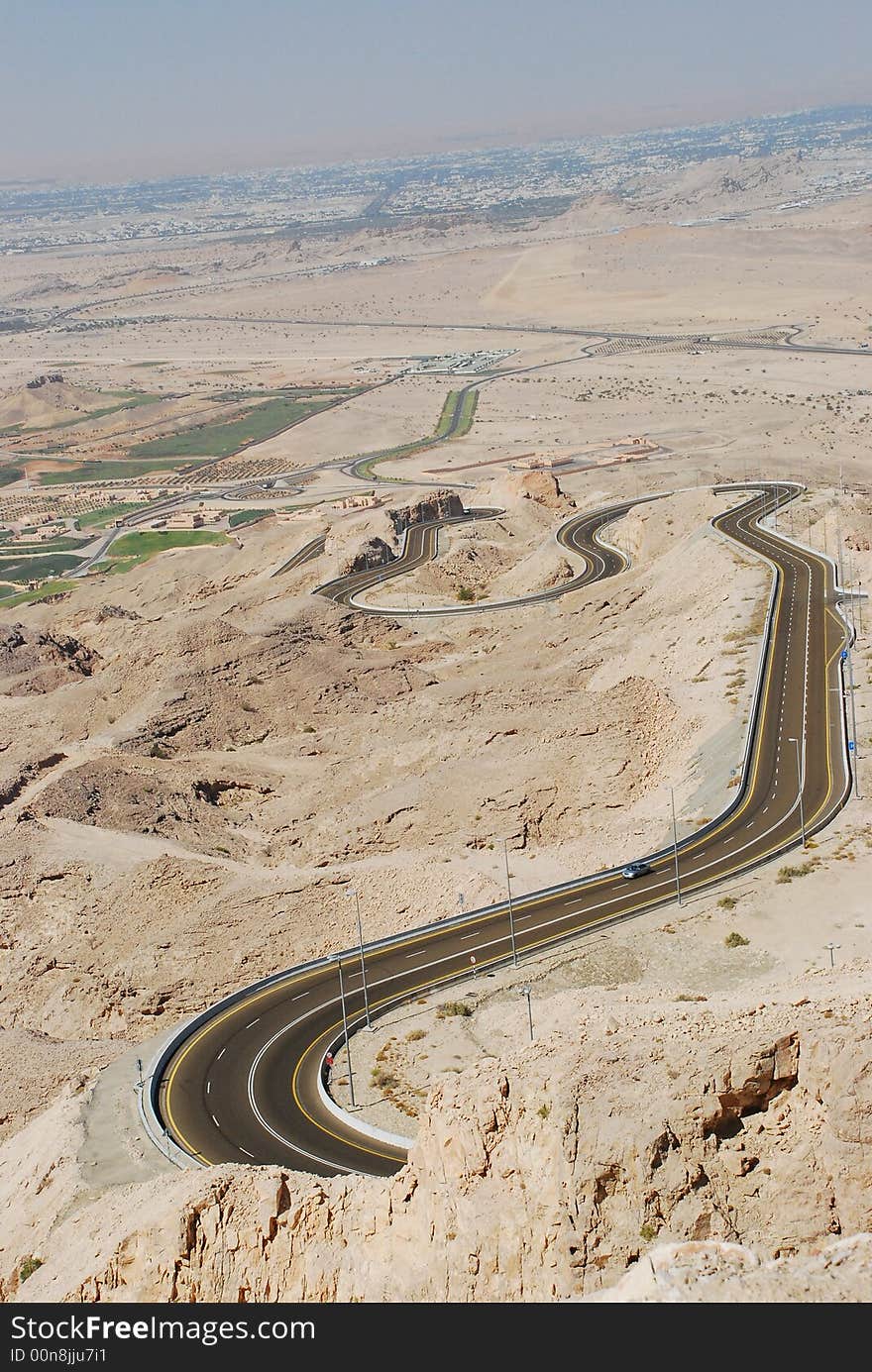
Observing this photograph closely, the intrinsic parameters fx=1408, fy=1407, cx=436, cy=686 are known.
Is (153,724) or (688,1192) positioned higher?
(688,1192)

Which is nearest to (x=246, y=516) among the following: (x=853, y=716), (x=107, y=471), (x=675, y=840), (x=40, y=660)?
(x=107, y=471)

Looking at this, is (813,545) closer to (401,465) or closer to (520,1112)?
(520,1112)

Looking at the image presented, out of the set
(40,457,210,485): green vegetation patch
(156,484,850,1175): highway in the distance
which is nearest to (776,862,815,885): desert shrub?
(156,484,850,1175): highway in the distance

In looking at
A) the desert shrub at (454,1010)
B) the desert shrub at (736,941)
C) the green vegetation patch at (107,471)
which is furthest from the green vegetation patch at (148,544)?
the desert shrub at (736,941)

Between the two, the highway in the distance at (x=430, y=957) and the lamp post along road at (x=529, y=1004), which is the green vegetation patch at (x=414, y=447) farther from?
the lamp post along road at (x=529, y=1004)

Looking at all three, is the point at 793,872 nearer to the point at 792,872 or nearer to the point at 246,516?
the point at 792,872

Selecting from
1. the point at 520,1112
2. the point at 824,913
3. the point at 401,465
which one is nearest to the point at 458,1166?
the point at 520,1112
